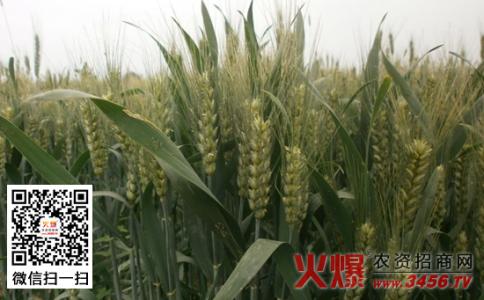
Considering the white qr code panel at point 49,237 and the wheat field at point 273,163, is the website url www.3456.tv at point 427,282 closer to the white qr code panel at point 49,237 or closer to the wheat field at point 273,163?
the wheat field at point 273,163

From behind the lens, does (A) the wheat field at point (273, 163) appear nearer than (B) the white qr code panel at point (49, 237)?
Yes

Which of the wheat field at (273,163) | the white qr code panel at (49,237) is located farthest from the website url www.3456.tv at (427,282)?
the white qr code panel at (49,237)

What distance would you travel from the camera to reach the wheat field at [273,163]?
2.94ft

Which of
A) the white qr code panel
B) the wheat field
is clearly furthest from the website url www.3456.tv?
the white qr code panel

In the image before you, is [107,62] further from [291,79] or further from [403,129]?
[403,129]

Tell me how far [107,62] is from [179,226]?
50 cm

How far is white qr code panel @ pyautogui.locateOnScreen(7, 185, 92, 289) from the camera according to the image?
132 cm

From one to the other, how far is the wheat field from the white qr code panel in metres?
0.11

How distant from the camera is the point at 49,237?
1.36 metres

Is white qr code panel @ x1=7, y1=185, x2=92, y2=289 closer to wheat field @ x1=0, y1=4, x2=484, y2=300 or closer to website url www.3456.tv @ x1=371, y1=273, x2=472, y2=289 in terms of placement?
wheat field @ x1=0, y1=4, x2=484, y2=300

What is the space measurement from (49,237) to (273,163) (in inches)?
29.2

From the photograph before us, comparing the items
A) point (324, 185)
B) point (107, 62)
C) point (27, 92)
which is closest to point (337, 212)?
point (324, 185)

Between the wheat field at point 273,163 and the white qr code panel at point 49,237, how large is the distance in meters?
0.11

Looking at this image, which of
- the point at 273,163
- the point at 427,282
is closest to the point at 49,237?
the point at 273,163
